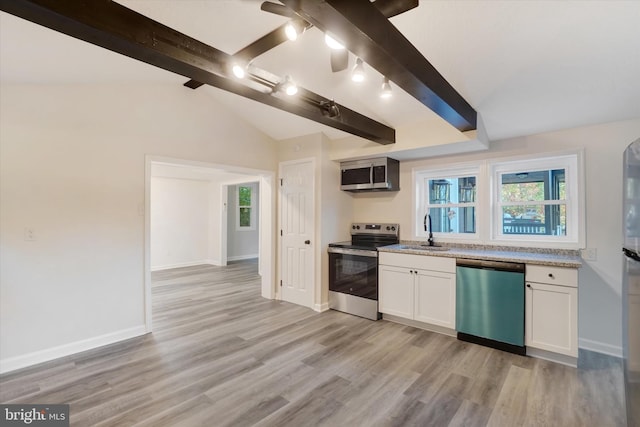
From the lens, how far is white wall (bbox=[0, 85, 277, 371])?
2.56 metres

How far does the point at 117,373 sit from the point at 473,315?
10.9ft

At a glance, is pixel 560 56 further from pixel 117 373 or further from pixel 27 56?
pixel 117 373

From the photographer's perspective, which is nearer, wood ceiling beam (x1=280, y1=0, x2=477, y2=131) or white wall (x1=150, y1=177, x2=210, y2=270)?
wood ceiling beam (x1=280, y1=0, x2=477, y2=131)

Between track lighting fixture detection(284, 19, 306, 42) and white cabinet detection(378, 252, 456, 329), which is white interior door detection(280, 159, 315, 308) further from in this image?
track lighting fixture detection(284, 19, 306, 42)

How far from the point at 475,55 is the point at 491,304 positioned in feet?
7.40

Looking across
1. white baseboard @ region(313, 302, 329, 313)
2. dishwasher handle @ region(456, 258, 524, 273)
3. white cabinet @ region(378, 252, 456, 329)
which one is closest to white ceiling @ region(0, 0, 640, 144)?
dishwasher handle @ region(456, 258, 524, 273)

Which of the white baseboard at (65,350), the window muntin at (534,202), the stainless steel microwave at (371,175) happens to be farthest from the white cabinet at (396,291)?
the white baseboard at (65,350)

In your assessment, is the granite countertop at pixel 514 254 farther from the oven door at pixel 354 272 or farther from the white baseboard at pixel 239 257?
the white baseboard at pixel 239 257

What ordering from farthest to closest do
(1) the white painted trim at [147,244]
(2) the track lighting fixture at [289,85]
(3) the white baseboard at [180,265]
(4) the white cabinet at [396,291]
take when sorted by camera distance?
(3) the white baseboard at [180,265]
(4) the white cabinet at [396,291]
(1) the white painted trim at [147,244]
(2) the track lighting fixture at [289,85]

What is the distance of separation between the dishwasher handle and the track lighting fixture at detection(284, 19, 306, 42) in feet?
8.56

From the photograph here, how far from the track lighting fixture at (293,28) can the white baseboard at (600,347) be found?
12.7 feet

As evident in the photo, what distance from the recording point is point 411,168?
4125 mm

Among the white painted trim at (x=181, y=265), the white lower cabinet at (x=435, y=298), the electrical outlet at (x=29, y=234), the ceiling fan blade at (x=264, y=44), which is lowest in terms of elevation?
the white painted trim at (x=181, y=265)

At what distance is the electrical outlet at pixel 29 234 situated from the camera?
2.61 metres
